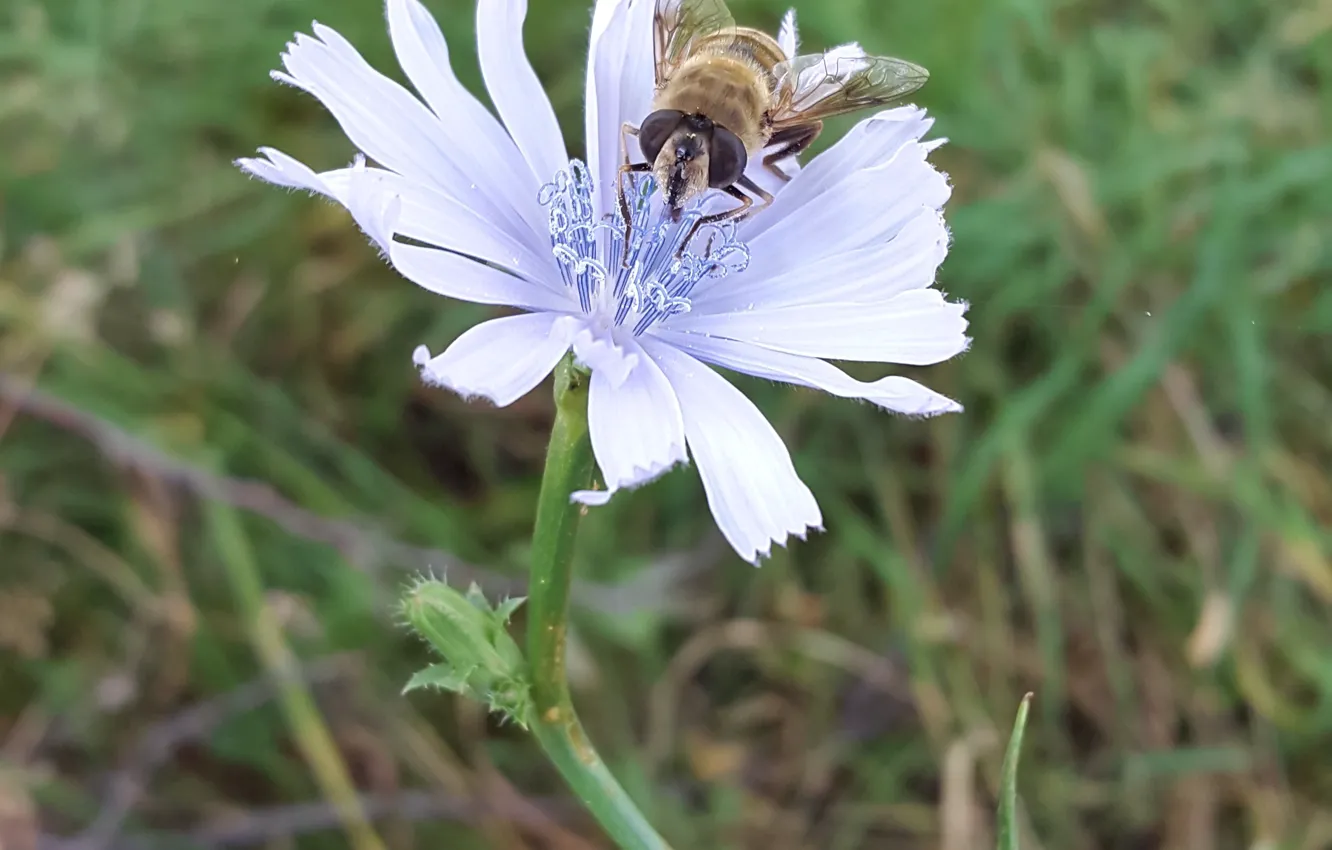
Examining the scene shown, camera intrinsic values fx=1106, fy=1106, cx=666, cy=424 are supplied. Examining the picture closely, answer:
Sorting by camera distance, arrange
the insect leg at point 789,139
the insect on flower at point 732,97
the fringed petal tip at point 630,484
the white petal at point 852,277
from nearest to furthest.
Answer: the fringed petal tip at point 630,484 → the white petal at point 852,277 → the insect on flower at point 732,97 → the insect leg at point 789,139

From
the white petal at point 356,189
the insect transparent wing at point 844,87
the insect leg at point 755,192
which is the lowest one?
the insect leg at point 755,192

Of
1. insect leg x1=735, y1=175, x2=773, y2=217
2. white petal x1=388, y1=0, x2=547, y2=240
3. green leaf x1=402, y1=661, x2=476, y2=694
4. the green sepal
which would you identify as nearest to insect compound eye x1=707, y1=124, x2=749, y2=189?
insect leg x1=735, y1=175, x2=773, y2=217

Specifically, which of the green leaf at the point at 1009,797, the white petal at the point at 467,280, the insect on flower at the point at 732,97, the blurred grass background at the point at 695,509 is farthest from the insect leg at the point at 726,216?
the blurred grass background at the point at 695,509

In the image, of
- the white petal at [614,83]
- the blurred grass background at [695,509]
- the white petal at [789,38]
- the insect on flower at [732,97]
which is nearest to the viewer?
the insect on flower at [732,97]

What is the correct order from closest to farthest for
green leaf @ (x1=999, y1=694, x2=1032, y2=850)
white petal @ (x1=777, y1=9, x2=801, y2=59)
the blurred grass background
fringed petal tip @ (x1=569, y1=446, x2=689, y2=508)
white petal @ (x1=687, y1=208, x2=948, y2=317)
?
fringed petal tip @ (x1=569, y1=446, x2=689, y2=508), green leaf @ (x1=999, y1=694, x2=1032, y2=850), white petal @ (x1=687, y1=208, x2=948, y2=317), white petal @ (x1=777, y1=9, x2=801, y2=59), the blurred grass background

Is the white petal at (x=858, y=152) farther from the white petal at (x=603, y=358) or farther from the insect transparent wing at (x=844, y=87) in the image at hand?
the white petal at (x=603, y=358)

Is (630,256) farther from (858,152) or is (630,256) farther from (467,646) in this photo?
(467,646)

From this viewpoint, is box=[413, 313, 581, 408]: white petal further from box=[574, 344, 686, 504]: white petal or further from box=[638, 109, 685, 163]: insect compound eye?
box=[638, 109, 685, 163]: insect compound eye
